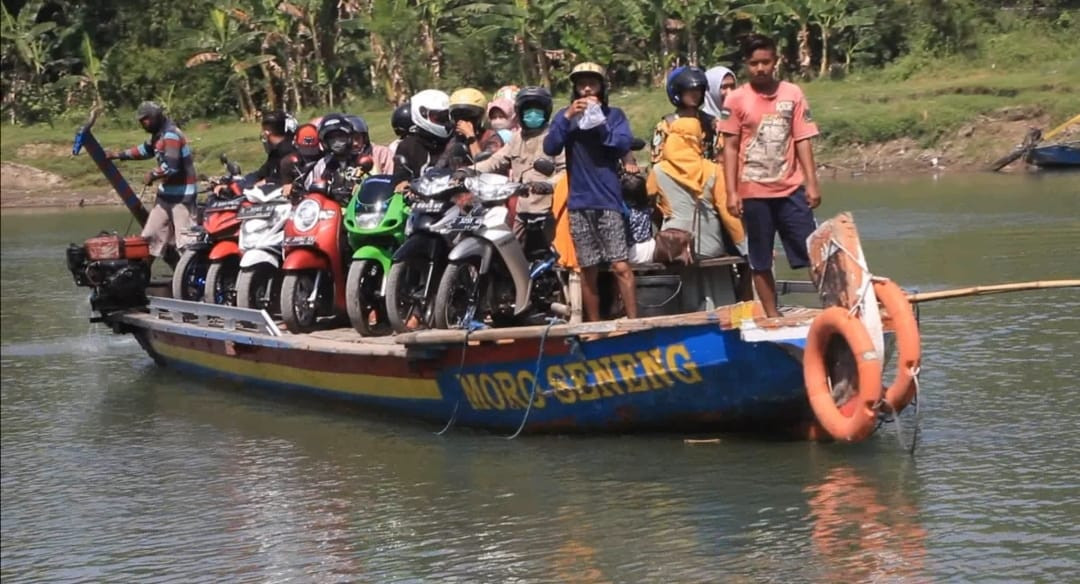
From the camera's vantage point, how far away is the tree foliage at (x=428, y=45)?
87.9 feet

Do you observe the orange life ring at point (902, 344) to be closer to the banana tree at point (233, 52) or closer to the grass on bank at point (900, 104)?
the grass on bank at point (900, 104)

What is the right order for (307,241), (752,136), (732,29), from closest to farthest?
(752,136) → (307,241) → (732,29)

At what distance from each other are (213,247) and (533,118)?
3250mm

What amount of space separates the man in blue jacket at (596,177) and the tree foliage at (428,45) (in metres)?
17.5

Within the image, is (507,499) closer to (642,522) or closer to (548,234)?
(642,522)

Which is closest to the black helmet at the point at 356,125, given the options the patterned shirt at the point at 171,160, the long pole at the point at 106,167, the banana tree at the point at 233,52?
the patterned shirt at the point at 171,160

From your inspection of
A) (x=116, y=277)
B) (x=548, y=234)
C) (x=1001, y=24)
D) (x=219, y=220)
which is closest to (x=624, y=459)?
(x=548, y=234)

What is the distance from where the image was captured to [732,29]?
89.5 feet

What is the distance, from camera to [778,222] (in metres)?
7.46

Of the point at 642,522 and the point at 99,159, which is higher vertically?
the point at 99,159

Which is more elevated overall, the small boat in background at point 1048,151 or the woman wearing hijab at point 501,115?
the woman wearing hijab at point 501,115

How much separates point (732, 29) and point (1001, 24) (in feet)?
14.3

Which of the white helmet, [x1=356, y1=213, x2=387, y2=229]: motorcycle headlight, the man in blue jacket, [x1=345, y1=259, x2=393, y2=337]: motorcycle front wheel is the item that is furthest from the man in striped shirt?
the man in blue jacket

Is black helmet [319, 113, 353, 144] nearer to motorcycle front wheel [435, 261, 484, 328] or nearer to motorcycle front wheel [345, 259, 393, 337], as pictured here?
motorcycle front wheel [345, 259, 393, 337]
